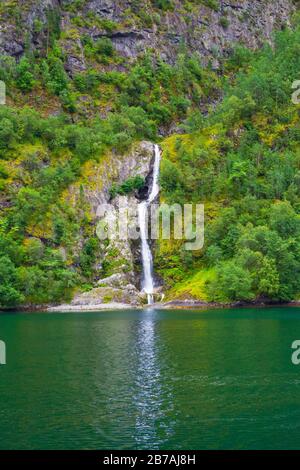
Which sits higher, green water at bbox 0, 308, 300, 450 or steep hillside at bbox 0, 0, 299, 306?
steep hillside at bbox 0, 0, 299, 306

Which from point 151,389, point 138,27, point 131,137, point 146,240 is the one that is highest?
point 138,27

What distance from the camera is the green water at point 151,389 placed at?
28625 millimetres

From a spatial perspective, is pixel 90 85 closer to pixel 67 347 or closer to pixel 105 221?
pixel 105 221

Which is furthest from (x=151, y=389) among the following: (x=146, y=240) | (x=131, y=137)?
(x=131, y=137)

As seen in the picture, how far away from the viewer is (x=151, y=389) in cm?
3922

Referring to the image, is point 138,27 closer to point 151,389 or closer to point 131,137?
point 131,137

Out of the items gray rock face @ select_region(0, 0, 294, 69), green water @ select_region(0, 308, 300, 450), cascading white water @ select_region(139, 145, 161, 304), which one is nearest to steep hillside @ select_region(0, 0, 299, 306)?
gray rock face @ select_region(0, 0, 294, 69)

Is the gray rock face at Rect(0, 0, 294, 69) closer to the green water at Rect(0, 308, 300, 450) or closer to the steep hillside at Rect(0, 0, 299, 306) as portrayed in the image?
the steep hillside at Rect(0, 0, 299, 306)


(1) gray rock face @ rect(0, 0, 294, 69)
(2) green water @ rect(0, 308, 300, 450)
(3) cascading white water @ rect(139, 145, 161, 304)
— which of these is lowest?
(2) green water @ rect(0, 308, 300, 450)

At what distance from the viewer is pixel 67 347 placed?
189 feet

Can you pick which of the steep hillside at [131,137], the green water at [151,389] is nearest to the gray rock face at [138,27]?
the steep hillside at [131,137]

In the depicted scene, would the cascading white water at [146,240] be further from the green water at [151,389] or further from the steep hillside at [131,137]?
the green water at [151,389]

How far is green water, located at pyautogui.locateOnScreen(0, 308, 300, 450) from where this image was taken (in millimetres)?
28625

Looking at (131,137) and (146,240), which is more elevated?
(131,137)
